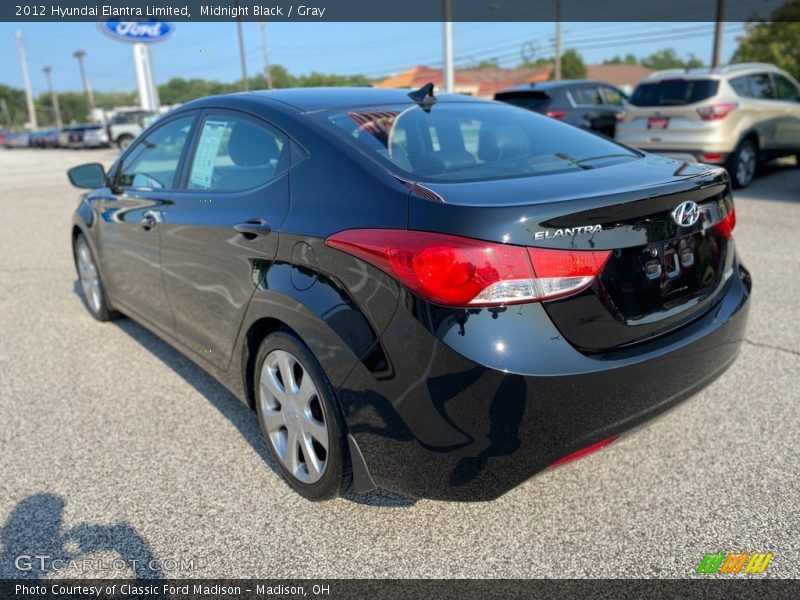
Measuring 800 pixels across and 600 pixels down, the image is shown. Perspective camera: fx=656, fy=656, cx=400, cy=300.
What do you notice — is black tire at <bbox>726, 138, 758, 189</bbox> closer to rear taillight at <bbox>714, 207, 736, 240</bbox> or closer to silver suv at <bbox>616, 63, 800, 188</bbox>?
silver suv at <bbox>616, 63, 800, 188</bbox>

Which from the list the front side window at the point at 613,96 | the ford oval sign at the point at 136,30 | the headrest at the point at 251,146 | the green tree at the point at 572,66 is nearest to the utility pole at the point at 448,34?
the front side window at the point at 613,96

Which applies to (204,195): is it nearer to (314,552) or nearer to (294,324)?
(294,324)

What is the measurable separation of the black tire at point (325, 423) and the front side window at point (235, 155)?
686mm

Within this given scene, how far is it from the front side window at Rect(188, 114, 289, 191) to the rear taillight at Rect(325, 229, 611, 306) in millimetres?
880

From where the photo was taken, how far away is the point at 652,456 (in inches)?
111

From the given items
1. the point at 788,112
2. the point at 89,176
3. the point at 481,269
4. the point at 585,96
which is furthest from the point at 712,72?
the point at 481,269

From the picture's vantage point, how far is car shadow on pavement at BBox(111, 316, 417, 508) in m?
2.59

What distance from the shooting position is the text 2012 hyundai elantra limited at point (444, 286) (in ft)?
6.32

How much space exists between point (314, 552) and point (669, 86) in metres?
9.38

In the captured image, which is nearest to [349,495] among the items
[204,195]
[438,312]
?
[438,312]

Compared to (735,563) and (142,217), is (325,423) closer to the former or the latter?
(735,563)

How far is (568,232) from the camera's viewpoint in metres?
1.96

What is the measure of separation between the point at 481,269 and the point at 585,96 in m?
10.7

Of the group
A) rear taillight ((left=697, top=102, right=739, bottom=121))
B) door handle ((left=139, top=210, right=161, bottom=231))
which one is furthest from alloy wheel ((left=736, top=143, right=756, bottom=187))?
door handle ((left=139, top=210, right=161, bottom=231))
